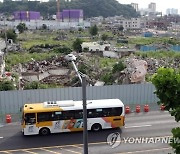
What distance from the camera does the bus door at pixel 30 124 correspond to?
1469 cm

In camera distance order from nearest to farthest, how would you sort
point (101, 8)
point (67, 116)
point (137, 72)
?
point (67, 116)
point (137, 72)
point (101, 8)

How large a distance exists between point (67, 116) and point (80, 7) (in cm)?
16067

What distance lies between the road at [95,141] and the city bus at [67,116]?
36 cm

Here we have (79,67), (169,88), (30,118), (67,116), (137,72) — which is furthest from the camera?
(79,67)

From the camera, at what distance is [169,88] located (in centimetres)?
643

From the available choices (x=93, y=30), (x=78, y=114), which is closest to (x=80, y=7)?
(x=93, y=30)

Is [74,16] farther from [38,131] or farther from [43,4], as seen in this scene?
[38,131]

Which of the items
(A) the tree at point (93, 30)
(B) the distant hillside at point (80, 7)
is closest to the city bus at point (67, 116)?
(A) the tree at point (93, 30)

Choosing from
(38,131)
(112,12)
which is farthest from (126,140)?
(112,12)

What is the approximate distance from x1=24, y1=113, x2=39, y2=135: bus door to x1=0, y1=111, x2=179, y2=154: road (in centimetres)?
30

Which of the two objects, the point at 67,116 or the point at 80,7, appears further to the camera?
the point at 80,7

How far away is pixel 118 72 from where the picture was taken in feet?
87.0

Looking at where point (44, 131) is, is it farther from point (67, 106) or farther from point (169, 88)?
point (169, 88)

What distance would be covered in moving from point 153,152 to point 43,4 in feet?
522
